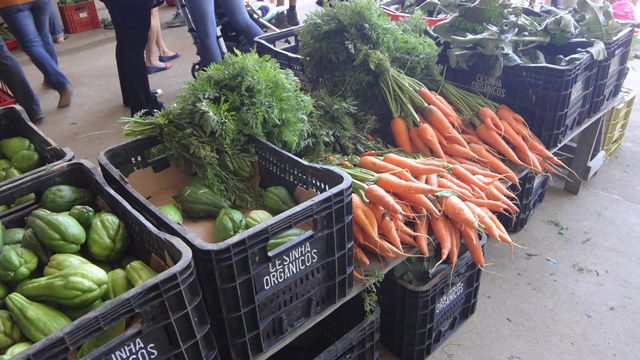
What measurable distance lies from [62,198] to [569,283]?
7.14 ft

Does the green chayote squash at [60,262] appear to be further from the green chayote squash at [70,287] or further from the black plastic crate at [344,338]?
the black plastic crate at [344,338]

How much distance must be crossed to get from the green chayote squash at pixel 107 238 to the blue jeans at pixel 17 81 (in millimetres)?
3053

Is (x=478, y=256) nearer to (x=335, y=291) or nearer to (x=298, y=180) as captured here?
(x=335, y=291)

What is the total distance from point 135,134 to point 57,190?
363 millimetres

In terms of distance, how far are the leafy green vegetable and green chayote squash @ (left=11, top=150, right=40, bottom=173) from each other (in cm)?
36

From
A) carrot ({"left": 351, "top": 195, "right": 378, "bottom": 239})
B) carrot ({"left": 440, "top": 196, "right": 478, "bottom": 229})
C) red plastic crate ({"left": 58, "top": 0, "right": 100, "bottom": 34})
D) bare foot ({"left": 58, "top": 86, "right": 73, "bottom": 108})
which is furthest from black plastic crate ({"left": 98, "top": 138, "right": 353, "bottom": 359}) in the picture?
red plastic crate ({"left": 58, "top": 0, "right": 100, "bottom": 34})

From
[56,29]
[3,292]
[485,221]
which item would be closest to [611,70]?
[485,221]

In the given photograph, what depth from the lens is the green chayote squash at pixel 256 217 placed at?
1393 millimetres

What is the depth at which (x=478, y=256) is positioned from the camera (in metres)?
1.77

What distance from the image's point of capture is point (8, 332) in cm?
99

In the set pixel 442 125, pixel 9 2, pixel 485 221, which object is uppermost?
pixel 9 2

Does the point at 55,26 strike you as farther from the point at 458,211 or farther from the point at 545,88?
the point at 458,211

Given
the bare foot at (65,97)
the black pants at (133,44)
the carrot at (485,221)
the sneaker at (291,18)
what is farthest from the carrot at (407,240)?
the sneaker at (291,18)

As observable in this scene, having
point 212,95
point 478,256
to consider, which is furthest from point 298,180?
point 478,256
